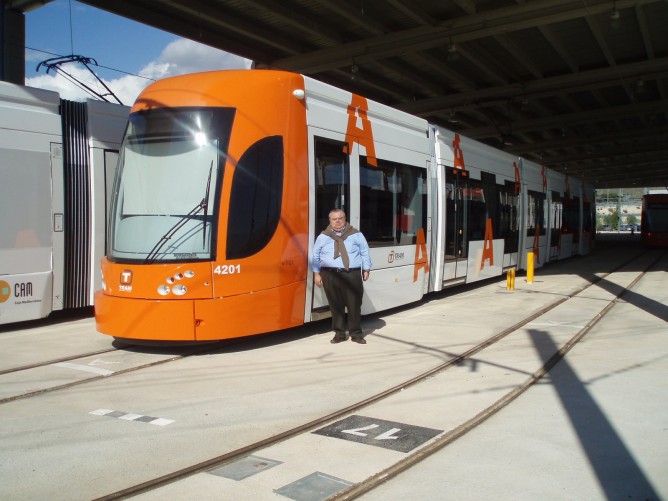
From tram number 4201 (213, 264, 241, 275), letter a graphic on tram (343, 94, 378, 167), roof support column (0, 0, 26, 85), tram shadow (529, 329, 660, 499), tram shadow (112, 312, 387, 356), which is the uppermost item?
roof support column (0, 0, 26, 85)

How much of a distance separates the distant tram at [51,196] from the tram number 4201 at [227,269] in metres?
3.40

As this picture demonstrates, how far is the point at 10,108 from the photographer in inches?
338

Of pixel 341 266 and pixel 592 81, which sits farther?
pixel 592 81

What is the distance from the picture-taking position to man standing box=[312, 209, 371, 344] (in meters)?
7.93

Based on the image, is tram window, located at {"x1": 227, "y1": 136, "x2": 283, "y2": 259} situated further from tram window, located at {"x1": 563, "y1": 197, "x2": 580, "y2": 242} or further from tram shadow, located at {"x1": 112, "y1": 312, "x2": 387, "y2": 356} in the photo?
tram window, located at {"x1": 563, "y1": 197, "x2": 580, "y2": 242}

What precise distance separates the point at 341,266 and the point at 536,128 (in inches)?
964

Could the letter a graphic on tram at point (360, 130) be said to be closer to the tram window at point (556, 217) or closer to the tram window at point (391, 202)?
the tram window at point (391, 202)

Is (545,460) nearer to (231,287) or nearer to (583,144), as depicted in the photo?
(231,287)

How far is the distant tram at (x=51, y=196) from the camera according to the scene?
858cm

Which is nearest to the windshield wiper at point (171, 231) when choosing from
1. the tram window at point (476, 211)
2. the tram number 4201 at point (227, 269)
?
the tram number 4201 at point (227, 269)

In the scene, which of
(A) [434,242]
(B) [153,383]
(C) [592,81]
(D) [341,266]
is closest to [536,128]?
(C) [592,81]

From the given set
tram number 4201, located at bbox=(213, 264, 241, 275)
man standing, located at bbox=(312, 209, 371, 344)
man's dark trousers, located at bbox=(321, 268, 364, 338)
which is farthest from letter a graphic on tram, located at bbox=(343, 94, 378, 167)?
tram number 4201, located at bbox=(213, 264, 241, 275)

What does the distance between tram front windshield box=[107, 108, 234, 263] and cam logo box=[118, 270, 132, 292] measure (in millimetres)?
154

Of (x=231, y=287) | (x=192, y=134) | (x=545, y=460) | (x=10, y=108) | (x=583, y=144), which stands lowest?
(x=545, y=460)
